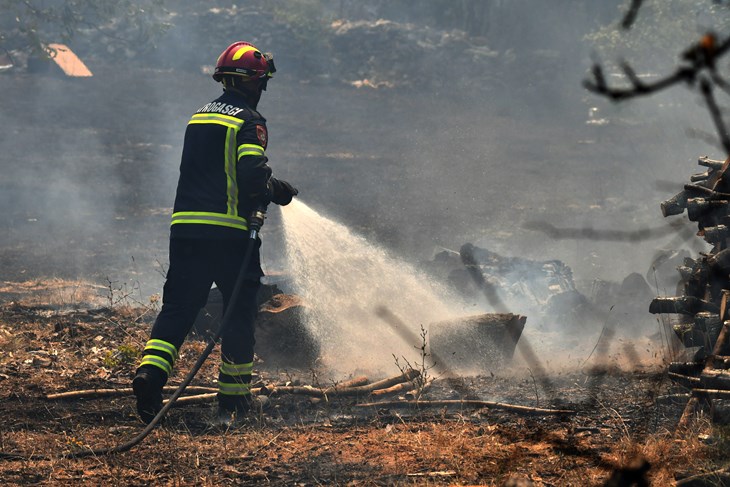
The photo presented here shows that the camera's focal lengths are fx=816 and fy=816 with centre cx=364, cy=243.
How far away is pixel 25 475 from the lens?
3.85m

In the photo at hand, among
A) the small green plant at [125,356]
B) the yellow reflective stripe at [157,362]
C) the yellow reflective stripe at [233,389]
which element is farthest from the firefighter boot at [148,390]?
the small green plant at [125,356]

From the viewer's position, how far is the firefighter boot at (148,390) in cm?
466

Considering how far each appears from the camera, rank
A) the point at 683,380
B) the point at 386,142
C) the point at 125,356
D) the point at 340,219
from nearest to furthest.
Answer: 1. the point at 683,380
2. the point at 125,356
3. the point at 340,219
4. the point at 386,142

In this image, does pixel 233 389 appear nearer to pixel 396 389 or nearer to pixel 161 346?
pixel 161 346

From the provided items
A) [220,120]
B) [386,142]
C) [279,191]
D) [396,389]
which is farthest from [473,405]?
[386,142]

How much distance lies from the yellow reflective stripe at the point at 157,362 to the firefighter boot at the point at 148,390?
0.03 metres

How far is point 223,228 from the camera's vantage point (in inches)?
202

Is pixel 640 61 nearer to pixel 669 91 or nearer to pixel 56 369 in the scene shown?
pixel 669 91

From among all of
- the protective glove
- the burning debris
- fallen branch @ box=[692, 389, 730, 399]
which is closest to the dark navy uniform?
the protective glove

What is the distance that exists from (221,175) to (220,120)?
355mm

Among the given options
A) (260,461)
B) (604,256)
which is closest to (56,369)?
(260,461)

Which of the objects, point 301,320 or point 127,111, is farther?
point 127,111

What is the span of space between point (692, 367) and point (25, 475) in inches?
138

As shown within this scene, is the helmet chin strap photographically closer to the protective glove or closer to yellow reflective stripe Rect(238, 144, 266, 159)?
yellow reflective stripe Rect(238, 144, 266, 159)
